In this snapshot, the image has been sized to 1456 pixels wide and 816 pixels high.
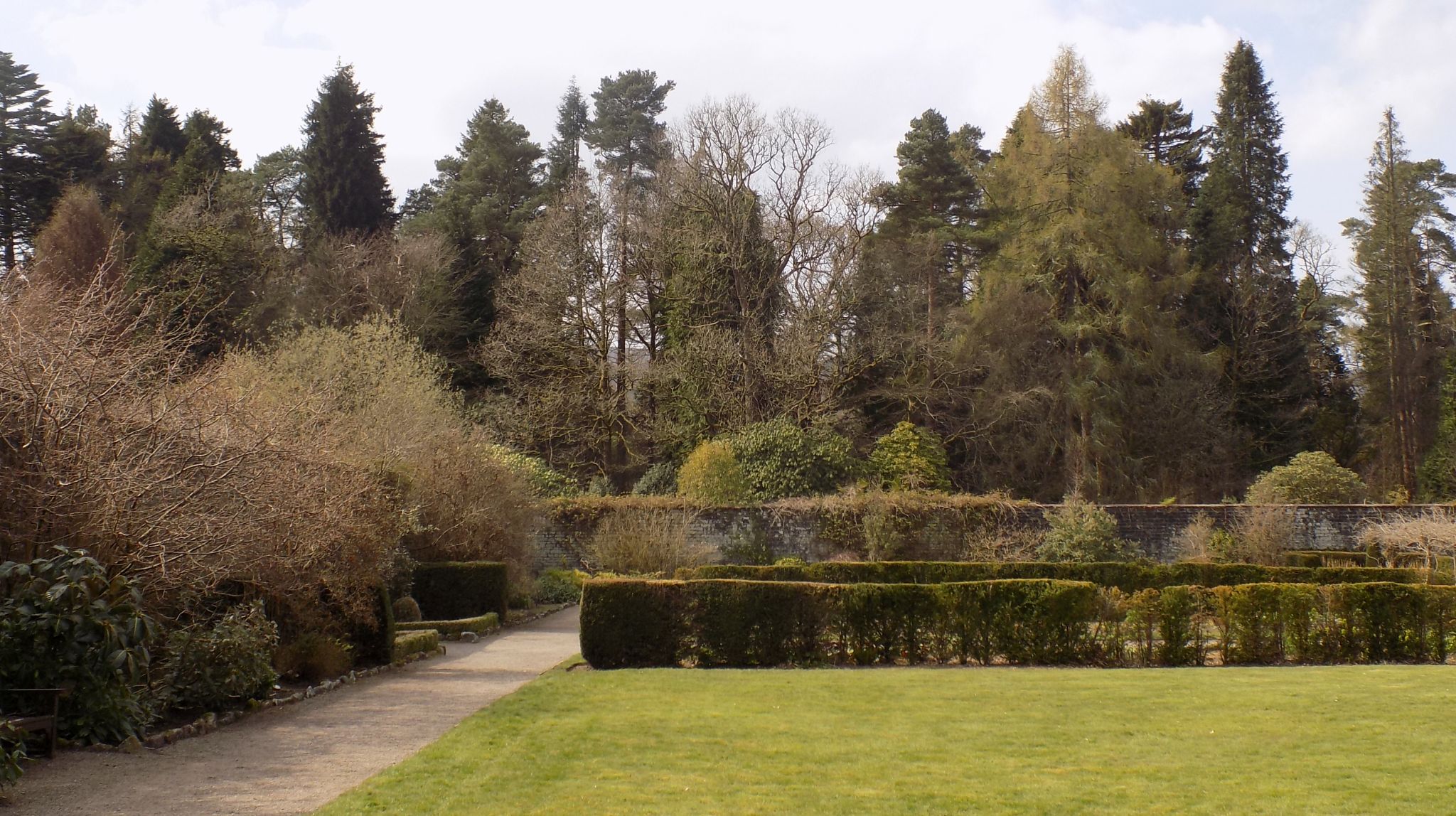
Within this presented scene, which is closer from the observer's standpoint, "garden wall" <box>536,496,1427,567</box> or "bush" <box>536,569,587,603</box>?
"bush" <box>536,569,587,603</box>

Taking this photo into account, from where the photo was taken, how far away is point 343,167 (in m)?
35.8

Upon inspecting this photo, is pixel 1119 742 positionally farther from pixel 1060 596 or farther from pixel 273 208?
pixel 273 208

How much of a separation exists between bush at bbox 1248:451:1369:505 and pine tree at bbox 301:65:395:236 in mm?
26900

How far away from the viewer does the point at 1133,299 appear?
103ft

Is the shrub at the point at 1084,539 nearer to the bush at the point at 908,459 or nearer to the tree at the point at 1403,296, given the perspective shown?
the bush at the point at 908,459

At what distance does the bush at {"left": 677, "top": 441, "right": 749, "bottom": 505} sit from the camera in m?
25.5

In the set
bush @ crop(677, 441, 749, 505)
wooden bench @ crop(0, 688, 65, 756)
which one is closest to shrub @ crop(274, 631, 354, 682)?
wooden bench @ crop(0, 688, 65, 756)

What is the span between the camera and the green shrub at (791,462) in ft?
85.2

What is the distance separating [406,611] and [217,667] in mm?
7043

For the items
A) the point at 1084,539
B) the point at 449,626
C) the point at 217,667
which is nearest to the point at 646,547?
the point at 449,626

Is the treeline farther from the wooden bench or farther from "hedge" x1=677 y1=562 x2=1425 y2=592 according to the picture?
the wooden bench

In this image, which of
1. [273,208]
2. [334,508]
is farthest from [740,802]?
[273,208]

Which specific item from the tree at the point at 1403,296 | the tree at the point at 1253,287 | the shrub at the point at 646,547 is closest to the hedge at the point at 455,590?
the shrub at the point at 646,547

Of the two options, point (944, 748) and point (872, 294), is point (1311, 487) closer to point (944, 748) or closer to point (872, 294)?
point (872, 294)
